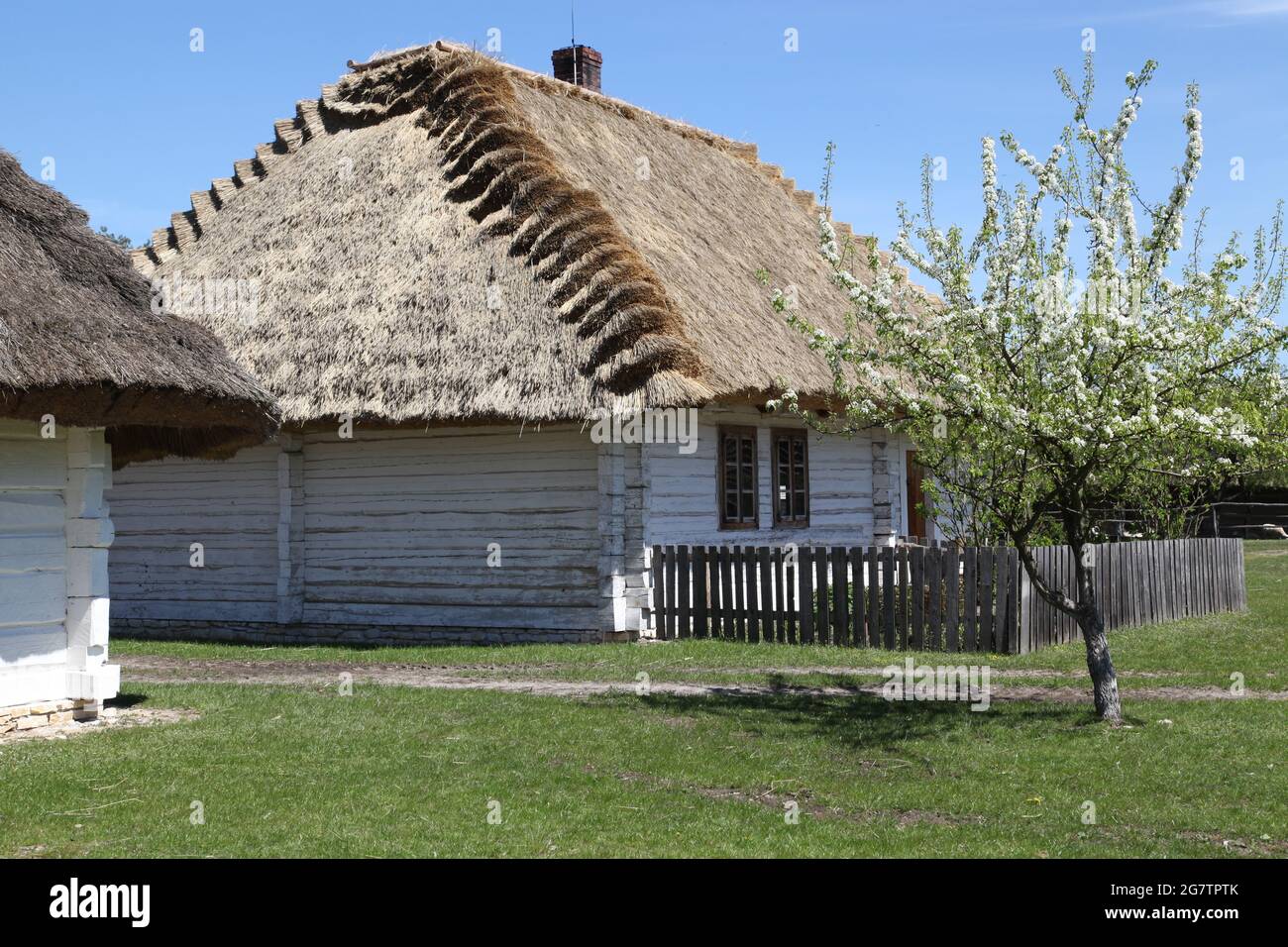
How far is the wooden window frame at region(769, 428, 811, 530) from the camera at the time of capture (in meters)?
19.2

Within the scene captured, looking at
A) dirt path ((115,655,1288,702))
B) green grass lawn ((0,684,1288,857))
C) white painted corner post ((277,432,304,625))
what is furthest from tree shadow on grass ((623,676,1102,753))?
white painted corner post ((277,432,304,625))

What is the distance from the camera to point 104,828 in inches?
299

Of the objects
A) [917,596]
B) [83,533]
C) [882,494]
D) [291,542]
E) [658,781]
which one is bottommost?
[658,781]

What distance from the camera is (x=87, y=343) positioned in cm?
1053

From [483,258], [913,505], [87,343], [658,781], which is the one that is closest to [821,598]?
[483,258]

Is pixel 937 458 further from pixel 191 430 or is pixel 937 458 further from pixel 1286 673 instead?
pixel 191 430

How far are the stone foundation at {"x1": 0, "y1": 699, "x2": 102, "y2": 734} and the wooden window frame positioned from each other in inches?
409

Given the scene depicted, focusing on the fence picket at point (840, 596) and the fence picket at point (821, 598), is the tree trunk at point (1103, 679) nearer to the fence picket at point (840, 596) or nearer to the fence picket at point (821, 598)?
the fence picket at point (840, 596)

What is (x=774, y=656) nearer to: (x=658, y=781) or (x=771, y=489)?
(x=771, y=489)

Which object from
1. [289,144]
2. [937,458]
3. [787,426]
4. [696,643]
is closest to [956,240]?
[937,458]

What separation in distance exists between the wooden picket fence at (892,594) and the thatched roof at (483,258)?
7.02 feet

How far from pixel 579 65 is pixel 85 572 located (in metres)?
15.7

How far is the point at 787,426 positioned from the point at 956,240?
9061 mm

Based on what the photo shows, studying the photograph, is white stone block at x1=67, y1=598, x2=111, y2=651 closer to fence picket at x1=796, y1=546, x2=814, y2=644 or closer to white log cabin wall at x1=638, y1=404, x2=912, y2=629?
white log cabin wall at x1=638, y1=404, x2=912, y2=629
